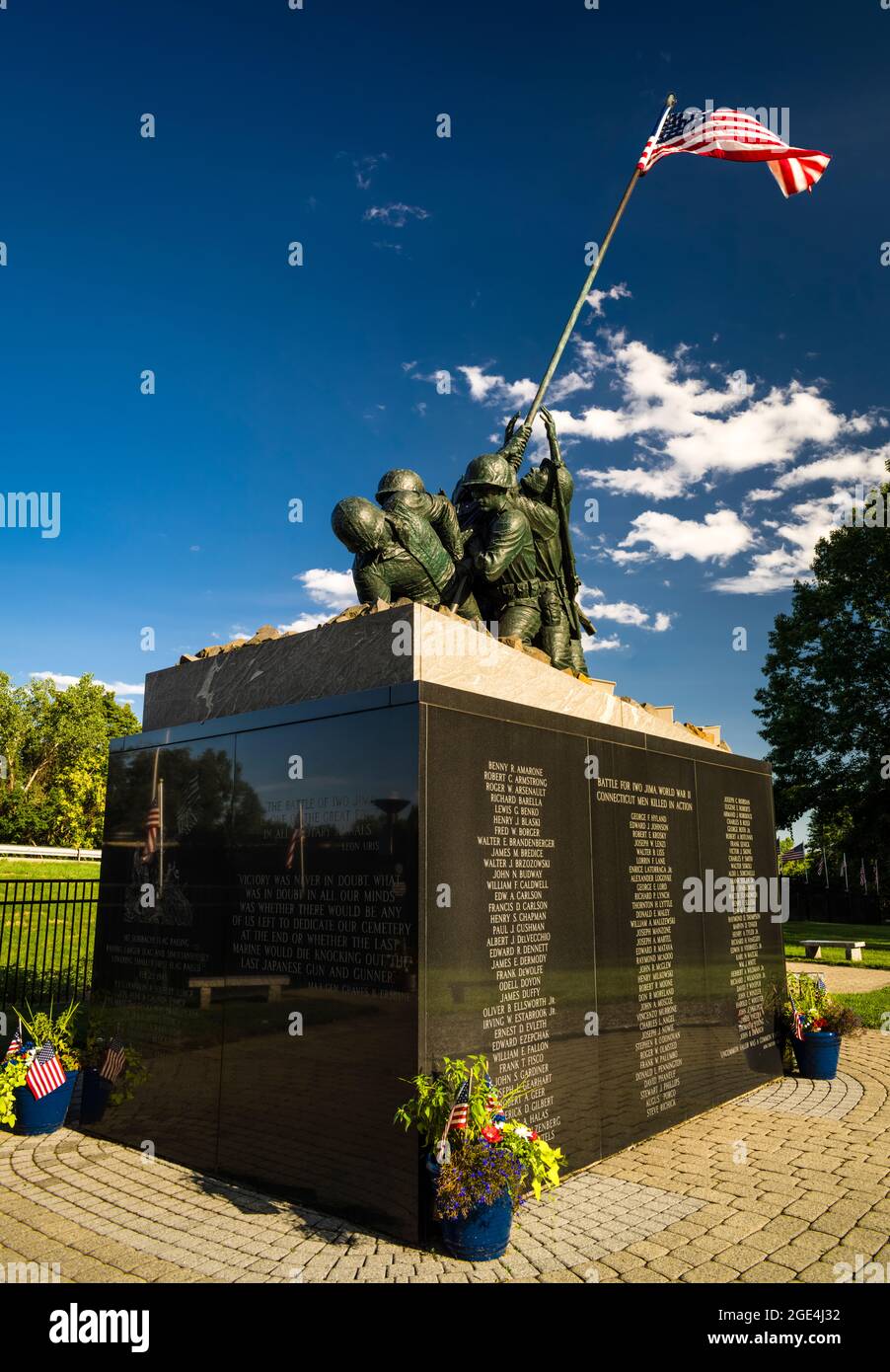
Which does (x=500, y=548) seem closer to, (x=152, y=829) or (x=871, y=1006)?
(x=152, y=829)

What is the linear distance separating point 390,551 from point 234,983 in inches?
150

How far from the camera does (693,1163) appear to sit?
21.0 ft

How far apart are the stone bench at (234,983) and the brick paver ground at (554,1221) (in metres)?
1.23

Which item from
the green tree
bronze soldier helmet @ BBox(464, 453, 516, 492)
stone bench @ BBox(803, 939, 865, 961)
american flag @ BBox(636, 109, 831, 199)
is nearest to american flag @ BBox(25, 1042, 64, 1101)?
bronze soldier helmet @ BBox(464, 453, 516, 492)

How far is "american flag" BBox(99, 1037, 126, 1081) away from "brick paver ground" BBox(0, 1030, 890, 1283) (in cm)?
54

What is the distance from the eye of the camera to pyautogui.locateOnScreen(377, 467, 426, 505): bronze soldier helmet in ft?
26.0

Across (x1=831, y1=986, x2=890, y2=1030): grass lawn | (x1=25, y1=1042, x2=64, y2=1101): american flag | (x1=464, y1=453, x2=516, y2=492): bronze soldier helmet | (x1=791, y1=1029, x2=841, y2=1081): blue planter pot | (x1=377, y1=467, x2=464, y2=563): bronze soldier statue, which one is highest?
(x1=464, y1=453, x2=516, y2=492): bronze soldier helmet

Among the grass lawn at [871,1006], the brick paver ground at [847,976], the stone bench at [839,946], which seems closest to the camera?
the grass lawn at [871,1006]

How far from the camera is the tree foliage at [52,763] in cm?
4503

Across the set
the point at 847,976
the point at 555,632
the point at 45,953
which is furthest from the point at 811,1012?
the point at 45,953

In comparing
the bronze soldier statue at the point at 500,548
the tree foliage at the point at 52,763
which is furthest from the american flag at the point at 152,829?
the tree foliage at the point at 52,763

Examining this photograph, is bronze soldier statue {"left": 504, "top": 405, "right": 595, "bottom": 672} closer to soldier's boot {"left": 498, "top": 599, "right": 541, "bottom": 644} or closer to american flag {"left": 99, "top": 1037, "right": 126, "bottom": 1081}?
soldier's boot {"left": 498, "top": 599, "right": 541, "bottom": 644}

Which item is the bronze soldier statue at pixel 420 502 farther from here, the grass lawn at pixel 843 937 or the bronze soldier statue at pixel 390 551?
the grass lawn at pixel 843 937

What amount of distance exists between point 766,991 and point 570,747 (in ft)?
16.0
